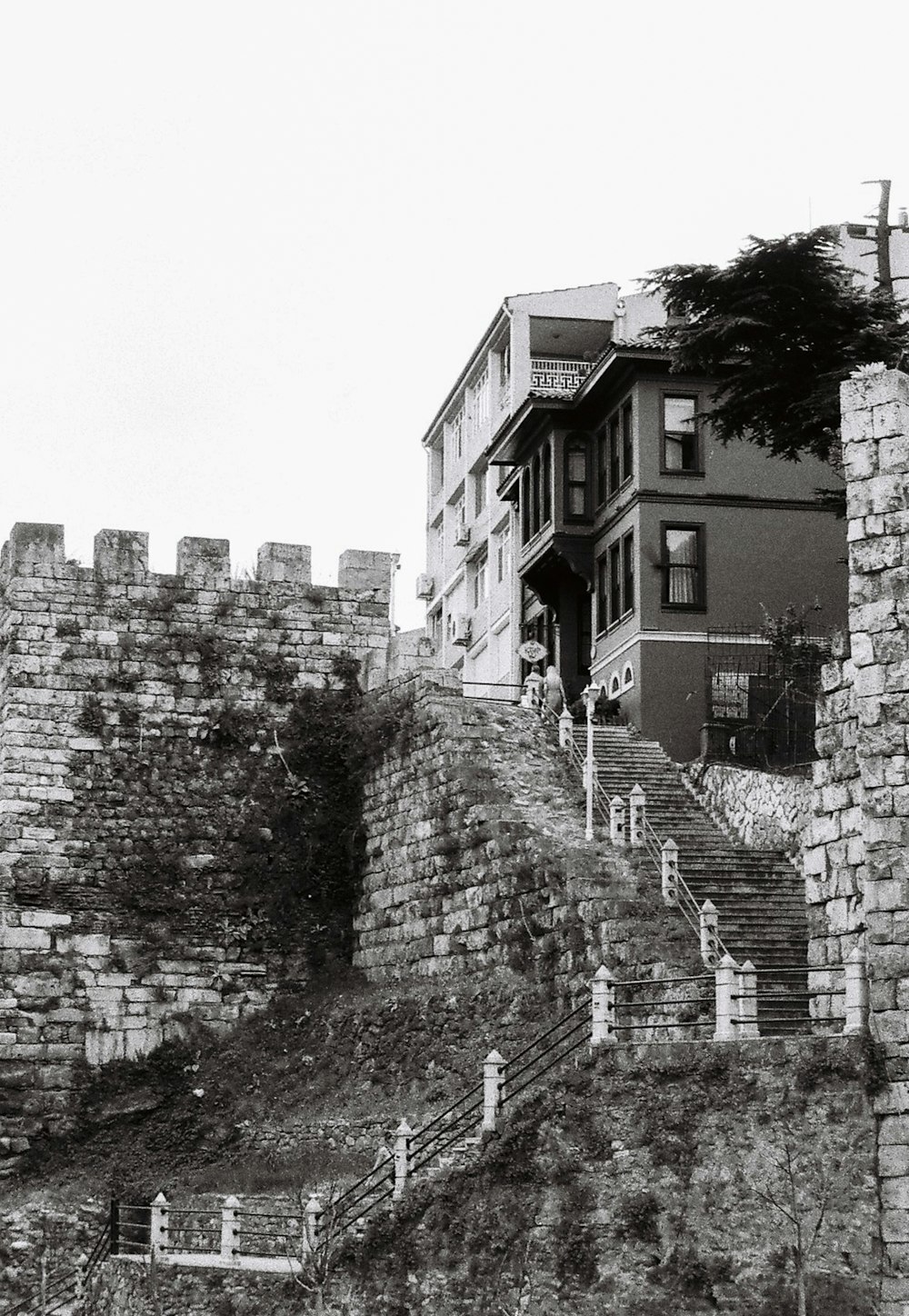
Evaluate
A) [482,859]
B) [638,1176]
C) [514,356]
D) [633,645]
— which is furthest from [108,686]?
[514,356]

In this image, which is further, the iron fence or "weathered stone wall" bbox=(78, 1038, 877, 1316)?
the iron fence

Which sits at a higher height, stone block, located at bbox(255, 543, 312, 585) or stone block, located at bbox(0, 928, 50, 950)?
stone block, located at bbox(255, 543, 312, 585)

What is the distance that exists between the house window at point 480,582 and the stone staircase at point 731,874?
2020 centimetres

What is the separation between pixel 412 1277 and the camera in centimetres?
2253

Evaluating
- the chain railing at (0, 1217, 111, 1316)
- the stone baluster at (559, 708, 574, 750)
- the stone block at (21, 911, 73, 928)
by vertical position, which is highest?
the stone baluster at (559, 708, 574, 750)

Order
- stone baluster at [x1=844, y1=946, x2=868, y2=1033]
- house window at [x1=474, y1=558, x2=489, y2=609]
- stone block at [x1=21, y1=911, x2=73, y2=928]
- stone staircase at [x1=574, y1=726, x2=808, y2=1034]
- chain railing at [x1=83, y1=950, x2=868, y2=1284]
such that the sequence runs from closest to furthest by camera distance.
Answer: stone baluster at [x1=844, y1=946, x2=868, y2=1033]
chain railing at [x1=83, y1=950, x2=868, y2=1284]
stone staircase at [x1=574, y1=726, x2=808, y2=1034]
stone block at [x1=21, y1=911, x2=73, y2=928]
house window at [x1=474, y1=558, x2=489, y2=609]

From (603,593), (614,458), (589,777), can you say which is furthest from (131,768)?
(614,458)

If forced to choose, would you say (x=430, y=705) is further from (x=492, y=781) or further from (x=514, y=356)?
(x=514, y=356)

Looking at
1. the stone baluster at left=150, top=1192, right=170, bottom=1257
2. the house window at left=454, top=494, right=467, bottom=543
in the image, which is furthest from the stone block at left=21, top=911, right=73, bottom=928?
the house window at left=454, top=494, right=467, bottom=543

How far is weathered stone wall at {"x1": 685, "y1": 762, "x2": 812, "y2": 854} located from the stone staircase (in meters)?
0.19

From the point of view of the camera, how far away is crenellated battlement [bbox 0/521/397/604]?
3238 centimetres

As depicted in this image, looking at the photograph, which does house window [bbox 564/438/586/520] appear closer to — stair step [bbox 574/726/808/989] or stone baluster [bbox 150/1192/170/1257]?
stair step [bbox 574/726/808/989]

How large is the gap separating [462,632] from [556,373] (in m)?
8.03

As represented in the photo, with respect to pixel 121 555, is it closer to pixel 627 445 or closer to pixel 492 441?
pixel 627 445
